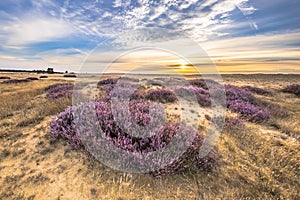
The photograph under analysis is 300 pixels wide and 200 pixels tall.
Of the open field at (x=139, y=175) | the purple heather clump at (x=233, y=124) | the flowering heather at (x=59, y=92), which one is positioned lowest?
the open field at (x=139, y=175)

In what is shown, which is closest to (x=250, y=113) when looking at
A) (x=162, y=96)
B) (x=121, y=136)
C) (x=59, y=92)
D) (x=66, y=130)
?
(x=162, y=96)

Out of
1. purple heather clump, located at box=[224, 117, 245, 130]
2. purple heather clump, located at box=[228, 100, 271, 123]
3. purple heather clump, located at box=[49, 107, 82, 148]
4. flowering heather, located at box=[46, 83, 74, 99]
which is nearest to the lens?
purple heather clump, located at box=[49, 107, 82, 148]

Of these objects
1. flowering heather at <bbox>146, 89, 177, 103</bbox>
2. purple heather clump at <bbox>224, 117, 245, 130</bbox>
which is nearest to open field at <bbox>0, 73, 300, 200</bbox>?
purple heather clump at <bbox>224, 117, 245, 130</bbox>

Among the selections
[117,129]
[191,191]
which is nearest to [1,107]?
[117,129]

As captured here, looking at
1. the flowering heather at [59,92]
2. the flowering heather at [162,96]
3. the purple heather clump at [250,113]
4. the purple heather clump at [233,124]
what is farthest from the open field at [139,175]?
the flowering heather at [59,92]

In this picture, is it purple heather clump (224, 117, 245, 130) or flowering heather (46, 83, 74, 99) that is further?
flowering heather (46, 83, 74, 99)

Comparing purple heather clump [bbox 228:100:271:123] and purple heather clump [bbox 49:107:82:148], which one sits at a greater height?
purple heather clump [bbox 49:107:82:148]

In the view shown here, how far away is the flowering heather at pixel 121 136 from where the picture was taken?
4.06 metres

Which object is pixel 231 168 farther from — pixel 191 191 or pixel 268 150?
pixel 268 150

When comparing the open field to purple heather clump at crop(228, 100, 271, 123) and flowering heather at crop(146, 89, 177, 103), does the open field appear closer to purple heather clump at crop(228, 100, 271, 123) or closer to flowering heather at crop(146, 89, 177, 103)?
purple heather clump at crop(228, 100, 271, 123)

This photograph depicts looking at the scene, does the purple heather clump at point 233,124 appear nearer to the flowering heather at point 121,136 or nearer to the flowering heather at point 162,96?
the flowering heather at point 121,136

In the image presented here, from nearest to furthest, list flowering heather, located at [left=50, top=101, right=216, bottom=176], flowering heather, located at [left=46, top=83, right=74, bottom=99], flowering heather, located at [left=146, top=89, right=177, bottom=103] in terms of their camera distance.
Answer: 1. flowering heather, located at [left=50, top=101, right=216, bottom=176]
2. flowering heather, located at [left=146, top=89, right=177, bottom=103]
3. flowering heather, located at [left=46, top=83, right=74, bottom=99]

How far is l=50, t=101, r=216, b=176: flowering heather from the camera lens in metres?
4.06

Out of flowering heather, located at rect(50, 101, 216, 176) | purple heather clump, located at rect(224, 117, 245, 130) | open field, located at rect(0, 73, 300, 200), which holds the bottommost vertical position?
open field, located at rect(0, 73, 300, 200)
